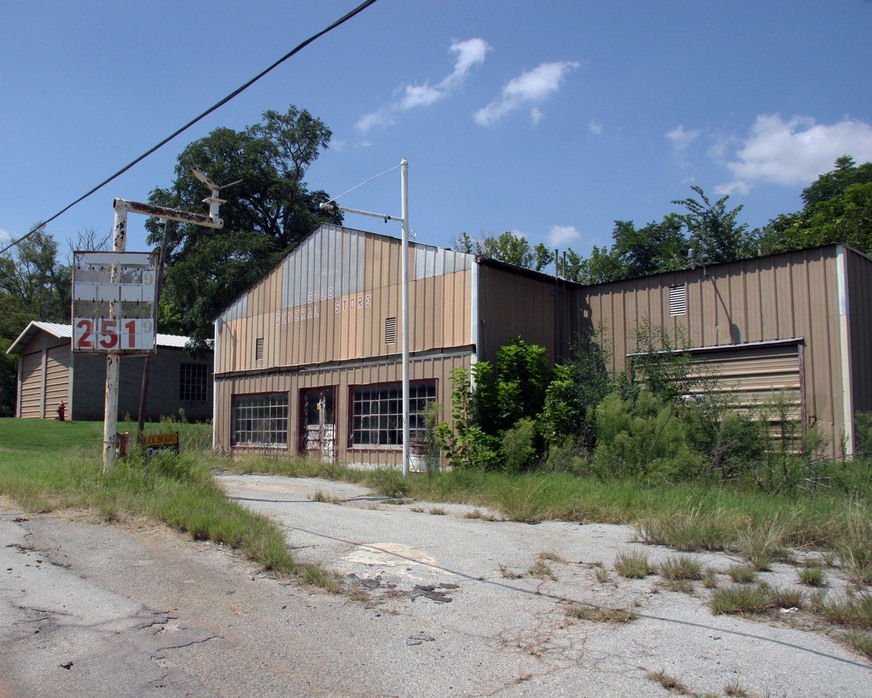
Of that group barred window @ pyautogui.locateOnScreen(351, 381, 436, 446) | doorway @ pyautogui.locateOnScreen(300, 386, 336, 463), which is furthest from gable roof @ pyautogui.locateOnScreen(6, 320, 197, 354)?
barred window @ pyautogui.locateOnScreen(351, 381, 436, 446)

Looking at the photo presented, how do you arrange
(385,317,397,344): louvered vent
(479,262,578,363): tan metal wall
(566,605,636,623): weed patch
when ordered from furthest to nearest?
(385,317,397,344): louvered vent → (479,262,578,363): tan metal wall → (566,605,636,623): weed patch

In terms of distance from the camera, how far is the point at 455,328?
1580 centimetres

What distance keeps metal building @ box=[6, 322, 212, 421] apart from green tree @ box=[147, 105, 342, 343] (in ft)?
6.82

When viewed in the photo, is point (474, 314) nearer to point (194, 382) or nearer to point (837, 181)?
point (194, 382)

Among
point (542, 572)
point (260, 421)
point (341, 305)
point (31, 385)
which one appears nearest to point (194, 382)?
point (31, 385)

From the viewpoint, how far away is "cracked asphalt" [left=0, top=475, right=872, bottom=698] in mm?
4324

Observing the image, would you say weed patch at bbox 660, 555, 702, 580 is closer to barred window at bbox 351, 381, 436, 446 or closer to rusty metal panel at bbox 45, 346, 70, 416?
barred window at bbox 351, 381, 436, 446

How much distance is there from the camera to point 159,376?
33844 millimetres

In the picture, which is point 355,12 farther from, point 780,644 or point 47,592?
point 780,644

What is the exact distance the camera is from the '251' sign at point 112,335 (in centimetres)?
1150

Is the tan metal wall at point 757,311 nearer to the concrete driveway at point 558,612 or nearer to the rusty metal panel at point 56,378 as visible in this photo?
the concrete driveway at point 558,612

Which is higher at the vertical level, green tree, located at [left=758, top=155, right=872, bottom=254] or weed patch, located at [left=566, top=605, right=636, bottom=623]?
green tree, located at [left=758, top=155, right=872, bottom=254]

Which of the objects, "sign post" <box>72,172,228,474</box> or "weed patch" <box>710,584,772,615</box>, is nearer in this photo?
"weed patch" <box>710,584,772,615</box>

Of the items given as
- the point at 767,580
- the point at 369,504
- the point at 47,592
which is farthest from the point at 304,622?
the point at 369,504
